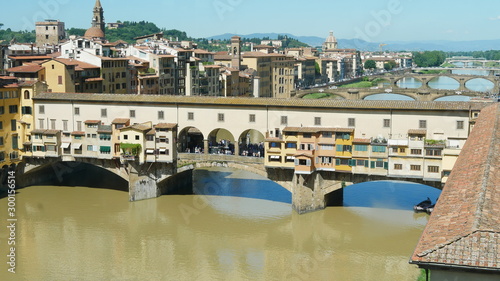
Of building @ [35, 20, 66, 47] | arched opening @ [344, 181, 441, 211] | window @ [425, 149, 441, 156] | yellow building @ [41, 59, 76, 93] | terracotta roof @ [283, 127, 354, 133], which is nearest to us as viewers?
window @ [425, 149, 441, 156]

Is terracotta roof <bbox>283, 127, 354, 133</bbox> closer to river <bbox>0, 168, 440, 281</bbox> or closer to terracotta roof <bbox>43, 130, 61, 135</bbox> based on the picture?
river <bbox>0, 168, 440, 281</bbox>

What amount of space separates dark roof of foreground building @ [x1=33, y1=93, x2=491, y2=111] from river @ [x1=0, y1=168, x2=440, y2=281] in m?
4.53

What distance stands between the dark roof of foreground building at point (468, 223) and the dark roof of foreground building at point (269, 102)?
12.5 meters

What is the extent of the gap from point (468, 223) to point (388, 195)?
68.9 ft

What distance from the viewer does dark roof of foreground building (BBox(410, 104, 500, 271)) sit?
873 centimetres

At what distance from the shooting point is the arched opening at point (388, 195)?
93.8 feet

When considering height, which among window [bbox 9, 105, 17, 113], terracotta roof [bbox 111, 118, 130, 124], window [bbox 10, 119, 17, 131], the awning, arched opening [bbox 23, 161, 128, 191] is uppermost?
window [bbox 9, 105, 17, 113]

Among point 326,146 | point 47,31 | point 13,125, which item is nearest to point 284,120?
point 326,146

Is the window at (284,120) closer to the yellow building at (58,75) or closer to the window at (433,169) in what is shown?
the window at (433,169)

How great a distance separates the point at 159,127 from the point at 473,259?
21533 millimetres

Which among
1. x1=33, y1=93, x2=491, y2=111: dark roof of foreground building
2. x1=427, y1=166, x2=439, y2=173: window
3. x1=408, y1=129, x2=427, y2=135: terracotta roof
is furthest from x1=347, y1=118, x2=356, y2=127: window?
x1=427, y1=166, x2=439, y2=173: window

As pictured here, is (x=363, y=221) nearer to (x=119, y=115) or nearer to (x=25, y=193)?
(x=119, y=115)

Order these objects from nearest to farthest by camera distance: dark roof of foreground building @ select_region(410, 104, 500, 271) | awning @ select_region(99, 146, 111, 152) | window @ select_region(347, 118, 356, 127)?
dark roof of foreground building @ select_region(410, 104, 500, 271) < window @ select_region(347, 118, 356, 127) < awning @ select_region(99, 146, 111, 152)

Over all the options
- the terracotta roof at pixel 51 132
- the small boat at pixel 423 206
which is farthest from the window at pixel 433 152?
the terracotta roof at pixel 51 132
